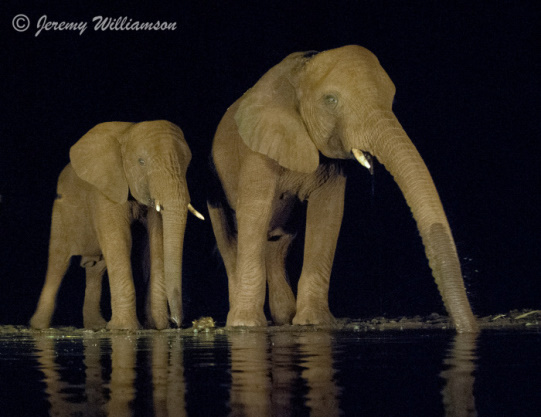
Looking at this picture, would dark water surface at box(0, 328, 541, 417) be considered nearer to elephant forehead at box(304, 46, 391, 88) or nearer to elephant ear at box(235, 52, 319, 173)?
elephant forehead at box(304, 46, 391, 88)

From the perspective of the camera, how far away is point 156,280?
10.8 metres

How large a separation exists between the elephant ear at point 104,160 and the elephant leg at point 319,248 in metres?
2.29

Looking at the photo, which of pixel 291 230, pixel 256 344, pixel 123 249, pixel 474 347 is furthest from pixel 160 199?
pixel 474 347

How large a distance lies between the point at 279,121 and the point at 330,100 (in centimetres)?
75

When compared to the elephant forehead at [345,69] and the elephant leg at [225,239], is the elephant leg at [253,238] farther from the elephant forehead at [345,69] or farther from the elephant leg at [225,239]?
the elephant leg at [225,239]

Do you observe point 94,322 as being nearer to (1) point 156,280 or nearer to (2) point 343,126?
(1) point 156,280

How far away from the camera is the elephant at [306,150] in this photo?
28.6 ft

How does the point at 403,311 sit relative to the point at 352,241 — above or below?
below

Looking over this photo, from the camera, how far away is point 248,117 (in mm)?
9930

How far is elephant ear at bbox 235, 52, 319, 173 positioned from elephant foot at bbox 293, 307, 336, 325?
142 cm

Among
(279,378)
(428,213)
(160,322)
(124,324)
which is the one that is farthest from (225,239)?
(279,378)

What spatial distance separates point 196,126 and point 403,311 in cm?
459

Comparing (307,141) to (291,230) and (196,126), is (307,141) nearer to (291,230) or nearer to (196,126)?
(291,230)

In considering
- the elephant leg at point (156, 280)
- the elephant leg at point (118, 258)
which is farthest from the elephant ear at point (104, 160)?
the elephant leg at point (156, 280)
